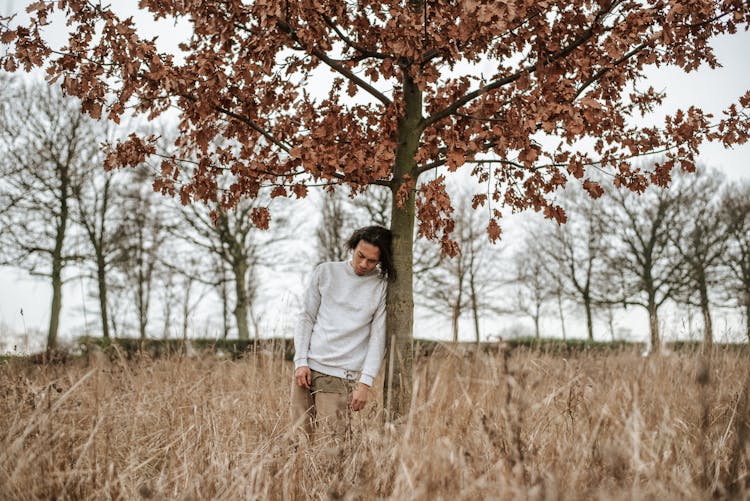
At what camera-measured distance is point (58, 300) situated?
14883 mm

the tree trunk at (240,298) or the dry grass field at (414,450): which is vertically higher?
the tree trunk at (240,298)

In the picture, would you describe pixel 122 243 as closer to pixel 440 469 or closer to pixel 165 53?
pixel 165 53

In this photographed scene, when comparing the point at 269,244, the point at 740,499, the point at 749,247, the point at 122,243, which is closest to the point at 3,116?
the point at 122,243

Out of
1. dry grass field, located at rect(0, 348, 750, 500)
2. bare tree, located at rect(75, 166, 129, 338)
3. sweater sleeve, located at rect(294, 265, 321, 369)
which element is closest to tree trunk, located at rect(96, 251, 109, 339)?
bare tree, located at rect(75, 166, 129, 338)

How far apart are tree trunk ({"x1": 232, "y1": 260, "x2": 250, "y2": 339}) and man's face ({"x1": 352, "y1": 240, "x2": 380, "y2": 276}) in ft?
46.0

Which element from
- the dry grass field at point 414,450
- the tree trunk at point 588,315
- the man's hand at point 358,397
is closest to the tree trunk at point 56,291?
the dry grass field at point 414,450

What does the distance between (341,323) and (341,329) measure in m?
0.05

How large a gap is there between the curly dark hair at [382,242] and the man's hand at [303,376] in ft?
2.70

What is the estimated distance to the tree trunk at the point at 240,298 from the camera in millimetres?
17406

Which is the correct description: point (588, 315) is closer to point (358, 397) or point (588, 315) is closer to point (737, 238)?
point (737, 238)

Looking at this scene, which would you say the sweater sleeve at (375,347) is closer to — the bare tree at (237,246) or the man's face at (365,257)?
the man's face at (365,257)

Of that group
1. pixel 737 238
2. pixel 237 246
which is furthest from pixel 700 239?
pixel 237 246

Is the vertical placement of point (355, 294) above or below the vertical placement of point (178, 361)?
above

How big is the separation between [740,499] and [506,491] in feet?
2.54
